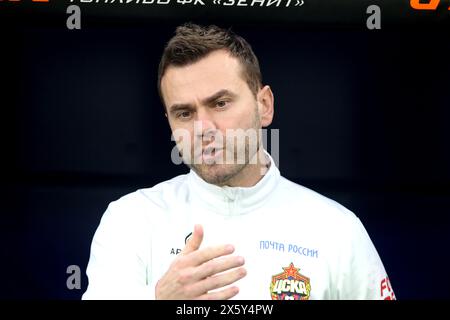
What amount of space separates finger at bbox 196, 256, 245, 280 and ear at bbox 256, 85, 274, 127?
605 millimetres

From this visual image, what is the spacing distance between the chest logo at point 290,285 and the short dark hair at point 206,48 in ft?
1.88

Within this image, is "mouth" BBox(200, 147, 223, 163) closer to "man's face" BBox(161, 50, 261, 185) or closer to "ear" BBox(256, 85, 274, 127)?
"man's face" BBox(161, 50, 261, 185)

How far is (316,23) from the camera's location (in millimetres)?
2131

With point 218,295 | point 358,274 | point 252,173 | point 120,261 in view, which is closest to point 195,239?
point 218,295

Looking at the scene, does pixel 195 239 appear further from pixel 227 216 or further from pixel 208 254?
pixel 227 216

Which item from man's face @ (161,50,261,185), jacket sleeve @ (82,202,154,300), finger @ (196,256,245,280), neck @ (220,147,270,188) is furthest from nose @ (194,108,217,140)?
finger @ (196,256,245,280)

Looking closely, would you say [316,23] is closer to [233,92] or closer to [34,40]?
[233,92]

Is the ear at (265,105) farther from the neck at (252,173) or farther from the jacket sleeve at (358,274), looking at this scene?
the jacket sleeve at (358,274)

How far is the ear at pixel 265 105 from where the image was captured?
1.89 metres

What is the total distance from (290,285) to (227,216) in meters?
0.28

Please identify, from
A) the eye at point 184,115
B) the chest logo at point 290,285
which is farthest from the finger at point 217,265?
the eye at point 184,115

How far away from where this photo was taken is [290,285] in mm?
1742

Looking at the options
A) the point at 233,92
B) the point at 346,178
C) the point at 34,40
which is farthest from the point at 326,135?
the point at 34,40

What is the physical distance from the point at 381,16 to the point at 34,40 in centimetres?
126
